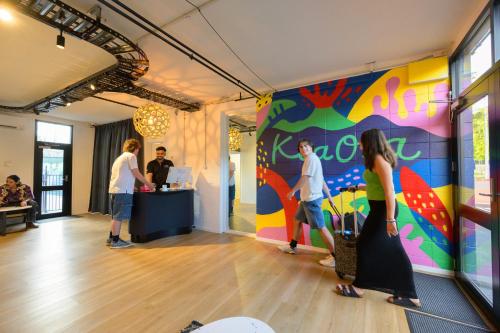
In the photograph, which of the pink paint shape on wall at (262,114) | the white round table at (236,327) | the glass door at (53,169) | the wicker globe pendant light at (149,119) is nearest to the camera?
the white round table at (236,327)

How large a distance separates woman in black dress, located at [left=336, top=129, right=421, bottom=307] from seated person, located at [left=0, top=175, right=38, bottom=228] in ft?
21.4

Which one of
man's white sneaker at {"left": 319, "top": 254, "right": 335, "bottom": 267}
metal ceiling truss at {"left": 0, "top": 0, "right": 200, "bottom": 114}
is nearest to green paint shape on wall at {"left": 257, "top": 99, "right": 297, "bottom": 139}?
metal ceiling truss at {"left": 0, "top": 0, "right": 200, "bottom": 114}

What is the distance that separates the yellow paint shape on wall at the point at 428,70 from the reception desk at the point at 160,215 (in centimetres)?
401

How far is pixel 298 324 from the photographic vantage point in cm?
176

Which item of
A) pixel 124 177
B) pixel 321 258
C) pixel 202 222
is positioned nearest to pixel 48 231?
pixel 124 177

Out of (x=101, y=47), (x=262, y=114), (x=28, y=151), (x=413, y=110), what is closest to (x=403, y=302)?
(x=413, y=110)

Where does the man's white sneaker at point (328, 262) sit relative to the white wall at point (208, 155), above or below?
below

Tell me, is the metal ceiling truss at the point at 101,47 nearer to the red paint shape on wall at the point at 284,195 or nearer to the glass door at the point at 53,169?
the glass door at the point at 53,169

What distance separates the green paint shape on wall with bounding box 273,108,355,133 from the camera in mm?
3241

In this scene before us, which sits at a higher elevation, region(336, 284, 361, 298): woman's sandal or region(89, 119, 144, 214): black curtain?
region(89, 119, 144, 214): black curtain

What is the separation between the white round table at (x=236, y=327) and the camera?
108 cm

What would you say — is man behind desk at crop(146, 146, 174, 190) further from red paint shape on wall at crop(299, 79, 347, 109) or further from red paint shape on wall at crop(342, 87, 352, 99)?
red paint shape on wall at crop(342, 87, 352, 99)

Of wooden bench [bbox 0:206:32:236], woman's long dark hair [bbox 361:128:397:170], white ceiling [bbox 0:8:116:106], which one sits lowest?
wooden bench [bbox 0:206:32:236]

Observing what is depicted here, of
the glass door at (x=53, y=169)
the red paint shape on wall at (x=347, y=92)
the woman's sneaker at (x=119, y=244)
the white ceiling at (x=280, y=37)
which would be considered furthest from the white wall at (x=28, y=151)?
the red paint shape on wall at (x=347, y=92)
